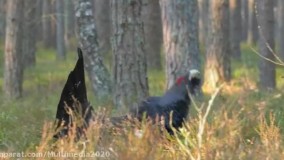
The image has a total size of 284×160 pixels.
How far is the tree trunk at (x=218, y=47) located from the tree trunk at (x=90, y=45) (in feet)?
12.6

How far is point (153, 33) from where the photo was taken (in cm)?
1889

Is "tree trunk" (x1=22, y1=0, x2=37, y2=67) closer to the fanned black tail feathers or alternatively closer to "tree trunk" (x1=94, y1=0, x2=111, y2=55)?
"tree trunk" (x1=94, y1=0, x2=111, y2=55)

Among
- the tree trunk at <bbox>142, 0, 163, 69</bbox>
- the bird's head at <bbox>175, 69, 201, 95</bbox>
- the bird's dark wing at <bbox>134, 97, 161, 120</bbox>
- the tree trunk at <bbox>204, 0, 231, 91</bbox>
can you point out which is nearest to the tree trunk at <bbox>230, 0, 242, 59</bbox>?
the tree trunk at <bbox>142, 0, 163, 69</bbox>

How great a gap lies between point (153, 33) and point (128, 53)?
9949 millimetres

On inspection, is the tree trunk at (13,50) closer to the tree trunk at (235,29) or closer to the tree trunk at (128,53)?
the tree trunk at (128,53)

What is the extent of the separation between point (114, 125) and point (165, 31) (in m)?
4.55

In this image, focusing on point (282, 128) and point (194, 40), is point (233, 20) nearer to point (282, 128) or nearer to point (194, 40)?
point (194, 40)

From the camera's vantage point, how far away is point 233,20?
24953 millimetres

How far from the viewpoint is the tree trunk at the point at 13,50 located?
517 inches

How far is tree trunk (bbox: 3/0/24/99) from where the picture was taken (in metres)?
13.1

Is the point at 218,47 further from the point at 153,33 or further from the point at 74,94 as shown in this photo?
the point at 74,94

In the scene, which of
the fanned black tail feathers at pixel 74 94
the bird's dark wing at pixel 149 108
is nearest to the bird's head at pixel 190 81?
the bird's dark wing at pixel 149 108

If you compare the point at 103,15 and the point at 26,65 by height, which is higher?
the point at 103,15

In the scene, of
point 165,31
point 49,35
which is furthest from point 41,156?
point 49,35
